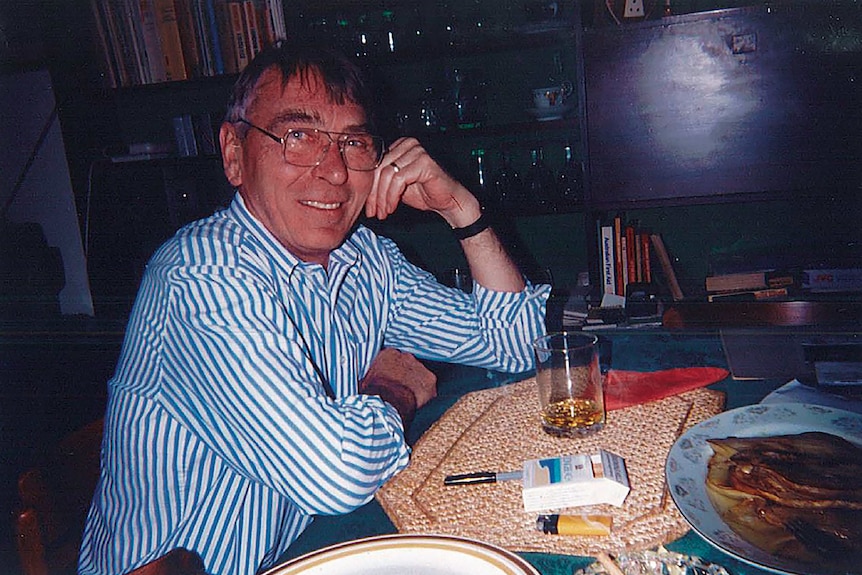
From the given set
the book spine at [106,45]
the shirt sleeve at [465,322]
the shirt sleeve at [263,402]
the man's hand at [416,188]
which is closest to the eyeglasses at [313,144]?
the man's hand at [416,188]

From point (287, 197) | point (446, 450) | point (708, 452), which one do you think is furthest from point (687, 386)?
point (287, 197)

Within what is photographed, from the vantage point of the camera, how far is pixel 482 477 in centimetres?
84

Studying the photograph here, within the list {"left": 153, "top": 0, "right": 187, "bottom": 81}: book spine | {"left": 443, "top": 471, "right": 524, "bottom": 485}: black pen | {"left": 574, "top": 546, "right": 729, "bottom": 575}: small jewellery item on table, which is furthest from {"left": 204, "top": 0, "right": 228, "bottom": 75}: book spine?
{"left": 574, "top": 546, "right": 729, "bottom": 575}: small jewellery item on table

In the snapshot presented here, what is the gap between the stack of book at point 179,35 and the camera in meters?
2.68

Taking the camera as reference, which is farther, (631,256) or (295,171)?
(631,256)

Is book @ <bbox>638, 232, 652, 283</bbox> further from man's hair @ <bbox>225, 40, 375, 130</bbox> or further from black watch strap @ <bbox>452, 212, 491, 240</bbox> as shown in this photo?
man's hair @ <bbox>225, 40, 375, 130</bbox>

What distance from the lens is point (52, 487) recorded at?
3.23ft

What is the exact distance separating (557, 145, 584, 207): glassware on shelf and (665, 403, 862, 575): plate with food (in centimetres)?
179

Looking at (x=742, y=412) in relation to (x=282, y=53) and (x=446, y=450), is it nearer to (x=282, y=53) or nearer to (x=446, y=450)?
(x=446, y=450)

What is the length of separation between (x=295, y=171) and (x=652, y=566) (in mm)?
949

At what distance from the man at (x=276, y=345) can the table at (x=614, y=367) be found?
4cm

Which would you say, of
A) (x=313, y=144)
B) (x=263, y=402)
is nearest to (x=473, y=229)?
(x=313, y=144)

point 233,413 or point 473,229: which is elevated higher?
point 473,229

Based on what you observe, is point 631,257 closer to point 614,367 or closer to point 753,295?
point 753,295
